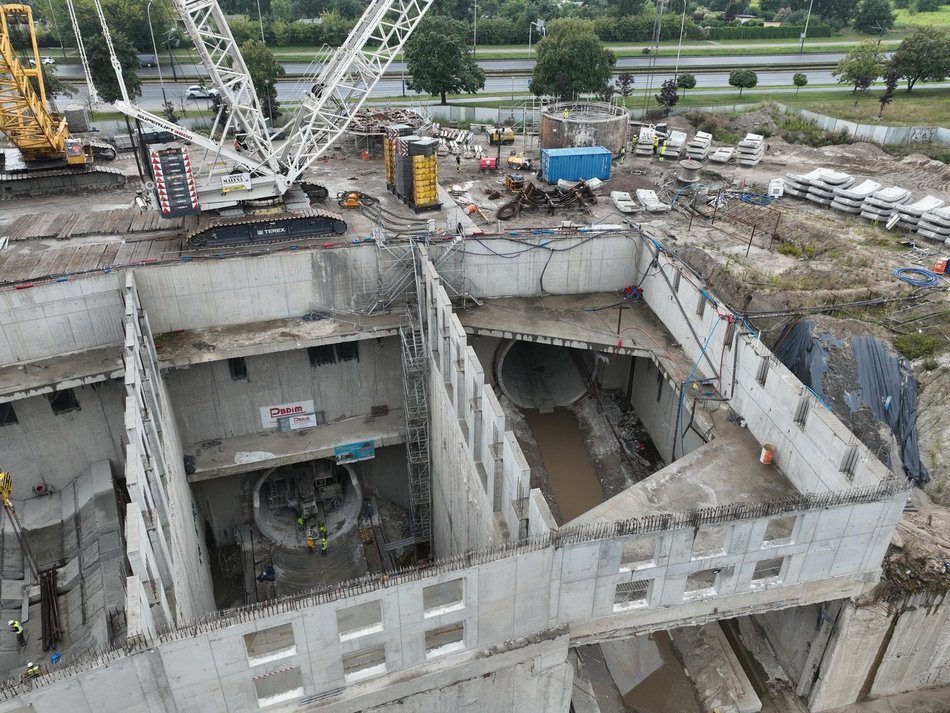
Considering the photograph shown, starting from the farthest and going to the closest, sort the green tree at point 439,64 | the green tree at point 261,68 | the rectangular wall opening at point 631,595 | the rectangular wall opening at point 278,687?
the green tree at point 261,68 < the green tree at point 439,64 < the rectangular wall opening at point 631,595 < the rectangular wall opening at point 278,687

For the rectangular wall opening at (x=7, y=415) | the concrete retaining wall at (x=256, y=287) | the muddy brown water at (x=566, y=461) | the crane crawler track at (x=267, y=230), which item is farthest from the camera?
the crane crawler track at (x=267, y=230)

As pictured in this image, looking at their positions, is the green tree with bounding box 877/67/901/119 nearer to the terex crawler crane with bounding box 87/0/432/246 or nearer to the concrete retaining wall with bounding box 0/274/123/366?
the terex crawler crane with bounding box 87/0/432/246

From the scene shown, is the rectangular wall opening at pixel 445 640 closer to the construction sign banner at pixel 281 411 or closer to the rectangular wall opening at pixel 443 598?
the rectangular wall opening at pixel 443 598

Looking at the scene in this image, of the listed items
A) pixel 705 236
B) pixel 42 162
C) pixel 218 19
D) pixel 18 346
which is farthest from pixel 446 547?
pixel 42 162

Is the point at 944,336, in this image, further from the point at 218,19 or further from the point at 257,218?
the point at 218,19

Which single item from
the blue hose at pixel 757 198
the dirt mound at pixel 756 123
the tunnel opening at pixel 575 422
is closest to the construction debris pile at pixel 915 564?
the tunnel opening at pixel 575 422

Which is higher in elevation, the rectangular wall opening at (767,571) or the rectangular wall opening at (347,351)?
the rectangular wall opening at (767,571)

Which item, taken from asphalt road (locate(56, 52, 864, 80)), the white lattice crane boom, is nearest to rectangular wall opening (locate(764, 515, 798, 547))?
the white lattice crane boom
